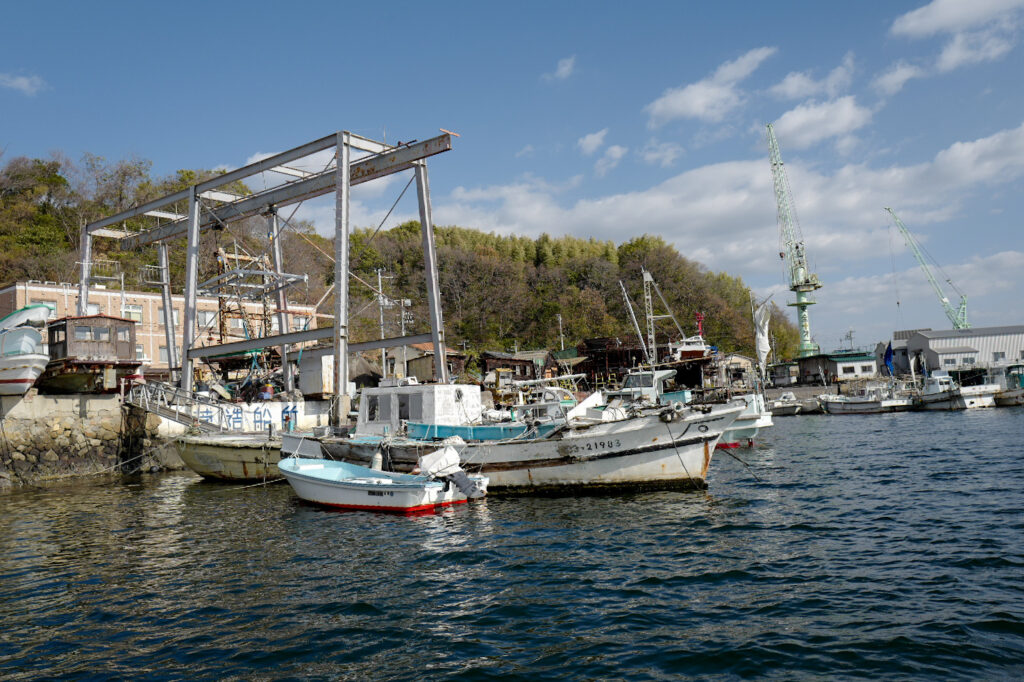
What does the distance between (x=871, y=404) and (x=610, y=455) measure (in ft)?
158

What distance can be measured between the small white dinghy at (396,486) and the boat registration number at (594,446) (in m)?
2.79

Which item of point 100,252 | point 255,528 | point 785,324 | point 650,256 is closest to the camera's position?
point 255,528

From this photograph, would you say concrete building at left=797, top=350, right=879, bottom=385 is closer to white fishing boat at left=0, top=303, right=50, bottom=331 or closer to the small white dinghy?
the small white dinghy

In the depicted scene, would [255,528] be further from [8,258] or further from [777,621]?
[8,258]

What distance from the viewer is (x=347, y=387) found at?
23.6 m

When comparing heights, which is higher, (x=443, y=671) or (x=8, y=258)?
(x=8, y=258)

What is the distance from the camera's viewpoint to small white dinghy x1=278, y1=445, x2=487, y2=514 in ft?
55.3

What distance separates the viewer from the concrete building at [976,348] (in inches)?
2719

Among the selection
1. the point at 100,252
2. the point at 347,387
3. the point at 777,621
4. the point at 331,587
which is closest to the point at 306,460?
the point at 347,387

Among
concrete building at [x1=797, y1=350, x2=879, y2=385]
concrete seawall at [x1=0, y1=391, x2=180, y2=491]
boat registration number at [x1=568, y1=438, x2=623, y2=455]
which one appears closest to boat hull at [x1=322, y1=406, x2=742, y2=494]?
boat registration number at [x1=568, y1=438, x2=623, y2=455]

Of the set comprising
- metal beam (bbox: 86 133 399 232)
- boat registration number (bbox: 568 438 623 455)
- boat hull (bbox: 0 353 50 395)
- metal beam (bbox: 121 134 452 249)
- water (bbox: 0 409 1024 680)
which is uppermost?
metal beam (bbox: 86 133 399 232)

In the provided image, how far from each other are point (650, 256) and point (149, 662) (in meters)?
87.7

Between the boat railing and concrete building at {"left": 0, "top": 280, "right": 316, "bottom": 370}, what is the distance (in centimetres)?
891

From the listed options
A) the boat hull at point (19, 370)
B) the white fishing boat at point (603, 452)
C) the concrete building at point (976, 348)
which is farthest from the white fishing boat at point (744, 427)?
the concrete building at point (976, 348)
